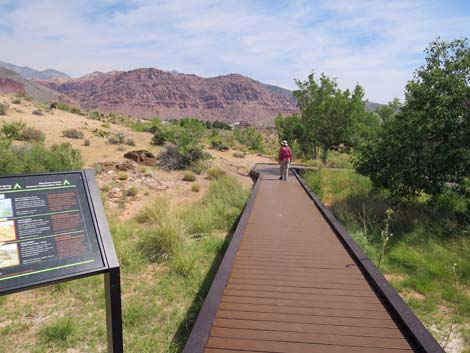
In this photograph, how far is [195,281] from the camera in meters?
5.05

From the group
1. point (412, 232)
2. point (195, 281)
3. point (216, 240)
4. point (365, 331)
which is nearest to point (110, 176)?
point (216, 240)

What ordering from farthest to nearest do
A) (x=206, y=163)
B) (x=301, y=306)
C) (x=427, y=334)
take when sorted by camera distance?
1. (x=206, y=163)
2. (x=301, y=306)
3. (x=427, y=334)

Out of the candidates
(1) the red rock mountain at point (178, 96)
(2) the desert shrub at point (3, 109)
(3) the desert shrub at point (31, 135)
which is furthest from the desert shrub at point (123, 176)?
(1) the red rock mountain at point (178, 96)

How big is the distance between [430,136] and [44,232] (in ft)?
30.9

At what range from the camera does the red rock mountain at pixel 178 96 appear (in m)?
138

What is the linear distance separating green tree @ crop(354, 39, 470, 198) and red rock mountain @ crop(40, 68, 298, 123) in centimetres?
12732

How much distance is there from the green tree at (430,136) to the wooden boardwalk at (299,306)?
437 cm

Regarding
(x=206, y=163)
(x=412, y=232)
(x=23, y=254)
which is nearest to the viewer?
(x=23, y=254)

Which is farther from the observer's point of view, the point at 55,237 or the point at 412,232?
the point at 412,232

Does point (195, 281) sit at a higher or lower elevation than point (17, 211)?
lower

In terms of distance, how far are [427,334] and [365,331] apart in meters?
0.55

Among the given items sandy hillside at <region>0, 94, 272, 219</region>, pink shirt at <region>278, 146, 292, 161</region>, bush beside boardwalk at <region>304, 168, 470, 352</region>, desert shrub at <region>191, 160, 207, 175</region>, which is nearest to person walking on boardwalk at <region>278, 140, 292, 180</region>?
pink shirt at <region>278, 146, 292, 161</region>

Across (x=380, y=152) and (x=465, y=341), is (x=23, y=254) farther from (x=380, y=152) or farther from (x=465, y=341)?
(x=380, y=152)

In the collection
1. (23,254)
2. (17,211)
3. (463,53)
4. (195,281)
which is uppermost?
(463,53)
